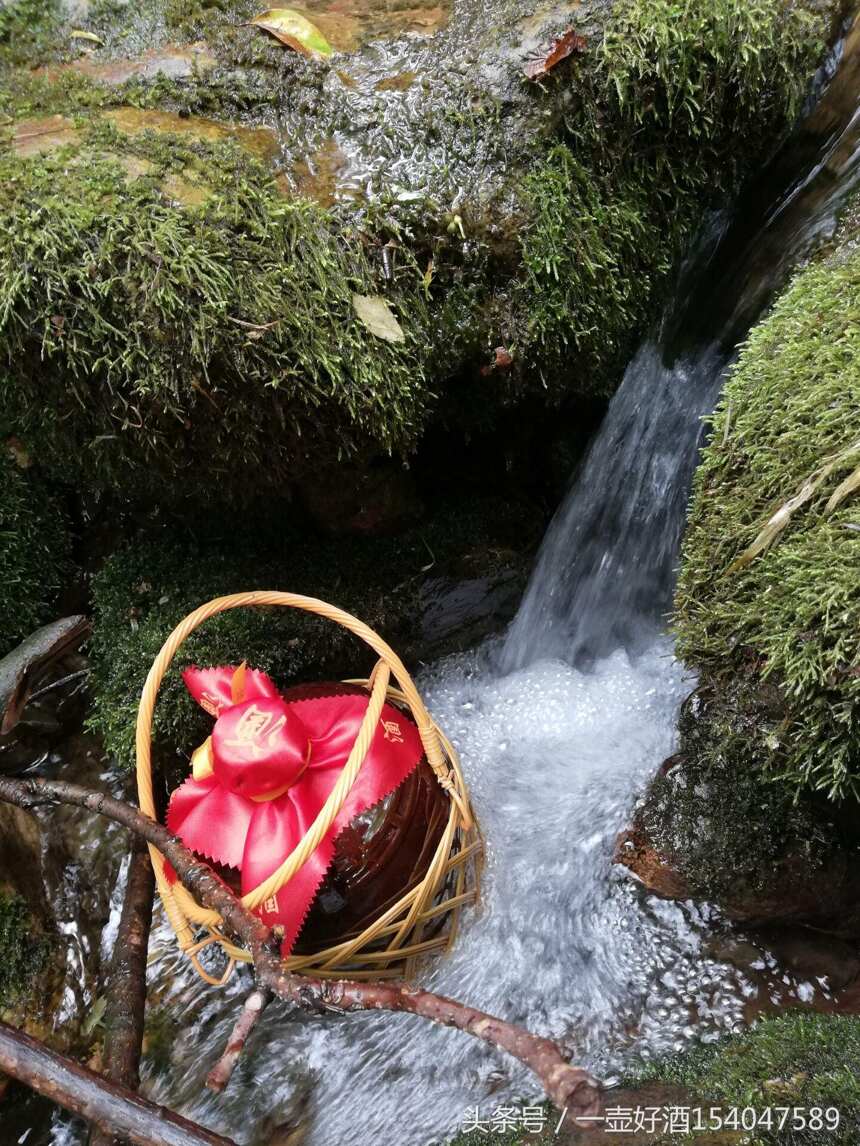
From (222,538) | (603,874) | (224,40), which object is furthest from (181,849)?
(224,40)

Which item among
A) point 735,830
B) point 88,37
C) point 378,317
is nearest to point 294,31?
point 88,37

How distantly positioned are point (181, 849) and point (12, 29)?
2545 mm

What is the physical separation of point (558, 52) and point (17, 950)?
3.12 metres

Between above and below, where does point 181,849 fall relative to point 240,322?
below

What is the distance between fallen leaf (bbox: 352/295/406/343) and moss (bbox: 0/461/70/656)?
61.6 inches

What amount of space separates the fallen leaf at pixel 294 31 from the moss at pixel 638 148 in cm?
77

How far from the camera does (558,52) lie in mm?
2289

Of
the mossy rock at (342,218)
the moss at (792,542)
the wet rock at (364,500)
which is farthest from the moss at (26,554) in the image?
the moss at (792,542)

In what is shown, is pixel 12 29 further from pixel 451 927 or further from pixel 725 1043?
pixel 725 1043

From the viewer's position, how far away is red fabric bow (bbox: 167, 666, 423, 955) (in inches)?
73.0

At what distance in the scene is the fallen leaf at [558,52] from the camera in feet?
7.50

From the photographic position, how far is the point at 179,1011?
2408mm

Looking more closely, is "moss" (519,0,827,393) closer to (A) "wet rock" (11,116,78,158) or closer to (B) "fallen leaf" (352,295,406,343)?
(B) "fallen leaf" (352,295,406,343)

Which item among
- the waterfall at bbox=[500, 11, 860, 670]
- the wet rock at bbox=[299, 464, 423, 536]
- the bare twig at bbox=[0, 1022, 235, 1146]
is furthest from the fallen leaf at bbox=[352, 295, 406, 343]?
the bare twig at bbox=[0, 1022, 235, 1146]
